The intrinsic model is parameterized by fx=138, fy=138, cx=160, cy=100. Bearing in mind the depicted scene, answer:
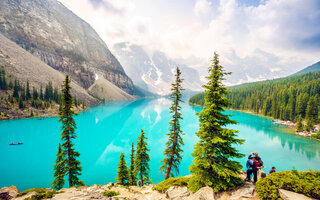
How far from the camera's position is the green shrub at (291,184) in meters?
6.83

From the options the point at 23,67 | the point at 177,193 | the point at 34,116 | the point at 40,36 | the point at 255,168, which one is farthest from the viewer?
the point at 40,36

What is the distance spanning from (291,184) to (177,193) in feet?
24.0

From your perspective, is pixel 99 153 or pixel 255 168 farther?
pixel 99 153

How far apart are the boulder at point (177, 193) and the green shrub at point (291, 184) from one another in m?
5.02

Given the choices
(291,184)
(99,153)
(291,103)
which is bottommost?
(99,153)

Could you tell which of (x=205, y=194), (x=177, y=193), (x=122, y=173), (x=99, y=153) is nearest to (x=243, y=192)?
(x=205, y=194)

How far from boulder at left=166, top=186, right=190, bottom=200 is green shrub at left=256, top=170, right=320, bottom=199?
16.5 ft

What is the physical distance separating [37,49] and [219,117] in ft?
703

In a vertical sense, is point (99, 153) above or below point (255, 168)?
below

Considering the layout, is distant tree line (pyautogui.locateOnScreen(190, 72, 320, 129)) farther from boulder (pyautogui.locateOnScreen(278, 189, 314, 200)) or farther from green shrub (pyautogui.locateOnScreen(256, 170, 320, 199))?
boulder (pyautogui.locateOnScreen(278, 189, 314, 200))

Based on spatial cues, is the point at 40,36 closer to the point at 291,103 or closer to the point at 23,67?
the point at 23,67

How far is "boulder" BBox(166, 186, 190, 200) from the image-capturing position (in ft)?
34.4

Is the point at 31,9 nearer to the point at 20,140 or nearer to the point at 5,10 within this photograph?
the point at 5,10

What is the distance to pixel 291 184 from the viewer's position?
7398 mm
